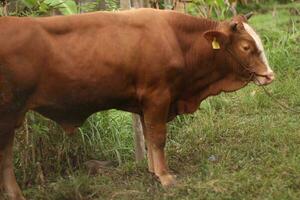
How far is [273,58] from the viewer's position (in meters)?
9.07

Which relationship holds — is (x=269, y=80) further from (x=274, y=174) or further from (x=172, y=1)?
(x=172, y=1)

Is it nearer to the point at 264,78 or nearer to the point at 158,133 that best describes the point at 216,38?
the point at 264,78

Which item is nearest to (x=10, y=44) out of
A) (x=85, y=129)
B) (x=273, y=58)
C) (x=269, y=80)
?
(x=85, y=129)

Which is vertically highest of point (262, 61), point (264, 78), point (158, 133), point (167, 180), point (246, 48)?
point (246, 48)

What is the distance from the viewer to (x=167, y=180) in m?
5.35

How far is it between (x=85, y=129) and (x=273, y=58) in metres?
3.68

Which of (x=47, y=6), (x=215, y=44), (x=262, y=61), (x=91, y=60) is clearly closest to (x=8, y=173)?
(x=91, y=60)

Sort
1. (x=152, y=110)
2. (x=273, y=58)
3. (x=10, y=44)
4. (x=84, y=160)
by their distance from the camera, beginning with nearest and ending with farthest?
(x=10, y=44) < (x=152, y=110) < (x=84, y=160) < (x=273, y=58)

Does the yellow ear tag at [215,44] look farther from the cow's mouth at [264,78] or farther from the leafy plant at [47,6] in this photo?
the leafy plant at [47,6]

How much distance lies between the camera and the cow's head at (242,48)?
5.40 m

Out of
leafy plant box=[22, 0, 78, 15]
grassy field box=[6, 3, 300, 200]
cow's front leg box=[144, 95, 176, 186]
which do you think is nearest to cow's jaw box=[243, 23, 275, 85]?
grassy field box=[6, 3, 300, 200]

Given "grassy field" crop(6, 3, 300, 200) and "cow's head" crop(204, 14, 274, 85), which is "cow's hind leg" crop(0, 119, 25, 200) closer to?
"grassy field" crop(6, 3, 300, 200)

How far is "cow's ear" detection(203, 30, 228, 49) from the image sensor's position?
17.6 feet

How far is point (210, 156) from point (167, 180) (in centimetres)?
83
